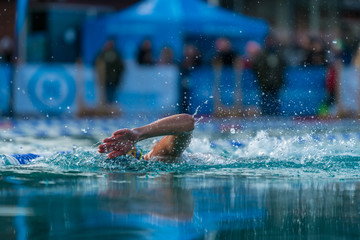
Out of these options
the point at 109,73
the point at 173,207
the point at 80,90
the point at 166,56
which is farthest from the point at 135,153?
the point at 166,56

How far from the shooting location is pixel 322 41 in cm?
1938

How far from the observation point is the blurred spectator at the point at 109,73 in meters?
14.3

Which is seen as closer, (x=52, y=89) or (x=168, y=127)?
(x=168, y=127)

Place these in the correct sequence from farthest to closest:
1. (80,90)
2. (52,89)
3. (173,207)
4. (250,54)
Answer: (250,54) < (80,90) < (52,89) < (173,207)

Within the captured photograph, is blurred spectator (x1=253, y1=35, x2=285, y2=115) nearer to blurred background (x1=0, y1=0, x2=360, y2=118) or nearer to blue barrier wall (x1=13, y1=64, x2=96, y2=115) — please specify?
blurred background (x1=0, y1=0, x2=360, y2=118)

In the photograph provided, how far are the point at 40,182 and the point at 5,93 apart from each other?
869 centimetres

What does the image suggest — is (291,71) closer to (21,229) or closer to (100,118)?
(100,118)

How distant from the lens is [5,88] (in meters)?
13.0

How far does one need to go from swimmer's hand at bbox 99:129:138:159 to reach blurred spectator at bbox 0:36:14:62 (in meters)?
9.88

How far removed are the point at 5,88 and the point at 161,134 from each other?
8288 millimetres

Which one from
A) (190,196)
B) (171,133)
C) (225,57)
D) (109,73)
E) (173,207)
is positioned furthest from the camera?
(225,57)

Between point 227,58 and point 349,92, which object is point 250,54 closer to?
point 227,58

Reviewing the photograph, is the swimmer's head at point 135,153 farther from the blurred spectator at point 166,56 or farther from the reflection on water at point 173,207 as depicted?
the blurred spectator at point 166,56

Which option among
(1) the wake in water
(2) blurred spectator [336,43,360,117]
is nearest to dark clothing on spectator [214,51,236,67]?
(2) blurred spectator [336,43,360,117]
